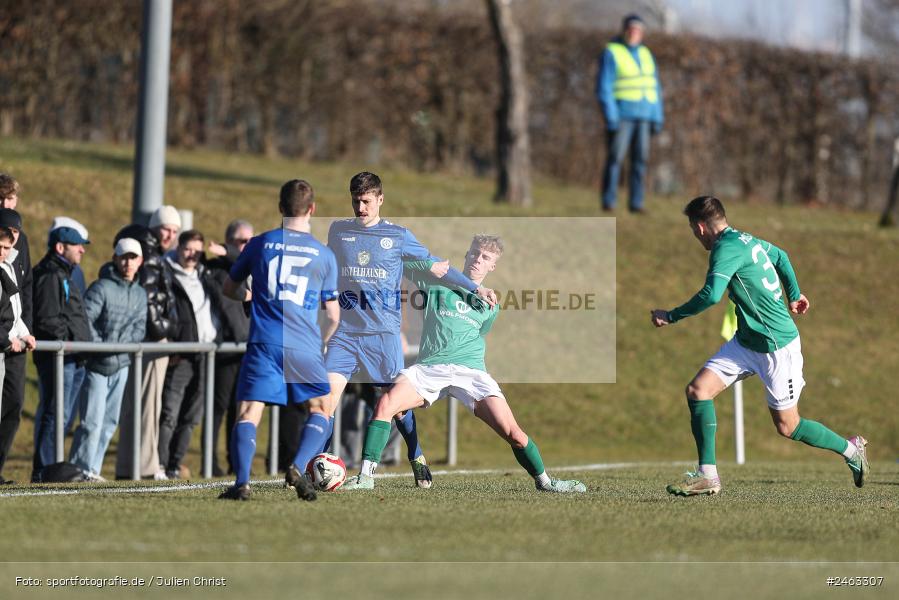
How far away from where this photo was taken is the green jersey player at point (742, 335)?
33.3 ft

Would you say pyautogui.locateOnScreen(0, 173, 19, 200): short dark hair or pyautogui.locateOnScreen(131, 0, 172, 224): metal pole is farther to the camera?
pyautogui.locateOnScreen(131, 0, 172, 224): metal pole

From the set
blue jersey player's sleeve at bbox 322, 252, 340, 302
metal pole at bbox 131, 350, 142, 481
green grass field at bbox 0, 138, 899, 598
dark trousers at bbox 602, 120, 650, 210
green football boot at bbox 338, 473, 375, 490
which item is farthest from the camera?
dark trousers at bbox 602, 120, 650, 210

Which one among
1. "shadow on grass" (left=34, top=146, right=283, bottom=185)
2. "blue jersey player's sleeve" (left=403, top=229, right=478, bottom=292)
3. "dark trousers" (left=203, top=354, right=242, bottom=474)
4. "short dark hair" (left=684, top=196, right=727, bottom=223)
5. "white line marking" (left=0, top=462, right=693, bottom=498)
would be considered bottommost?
"white line marking" (left=0, top=462, right=693, bottom=498)

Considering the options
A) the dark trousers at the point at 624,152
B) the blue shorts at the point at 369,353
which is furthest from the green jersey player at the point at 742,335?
the dark trousers at the point at 624,152

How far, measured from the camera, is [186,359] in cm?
1329

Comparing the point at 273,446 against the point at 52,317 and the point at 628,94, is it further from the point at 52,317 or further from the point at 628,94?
the point at 628,94

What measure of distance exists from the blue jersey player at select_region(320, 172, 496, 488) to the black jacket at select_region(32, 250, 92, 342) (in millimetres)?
2769

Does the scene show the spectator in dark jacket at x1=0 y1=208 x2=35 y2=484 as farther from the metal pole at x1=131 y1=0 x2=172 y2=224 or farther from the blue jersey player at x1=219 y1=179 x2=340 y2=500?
the metal pole at x1=131 y1=0 x2=172 y2=224

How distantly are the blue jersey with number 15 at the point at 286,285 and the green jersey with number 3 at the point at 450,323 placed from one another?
42.6 inches

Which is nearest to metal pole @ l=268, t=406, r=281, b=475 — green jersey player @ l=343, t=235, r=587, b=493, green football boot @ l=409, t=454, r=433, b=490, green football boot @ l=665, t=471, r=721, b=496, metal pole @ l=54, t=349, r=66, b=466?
metal pole @ l=54, t=349, r=66, b=466

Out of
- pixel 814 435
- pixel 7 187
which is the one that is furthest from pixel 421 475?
pixel 7 187

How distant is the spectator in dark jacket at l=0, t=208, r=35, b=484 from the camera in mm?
11242

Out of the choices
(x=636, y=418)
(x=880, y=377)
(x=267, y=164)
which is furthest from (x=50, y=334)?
(x=267, y=164)

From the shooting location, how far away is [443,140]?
2769cm
